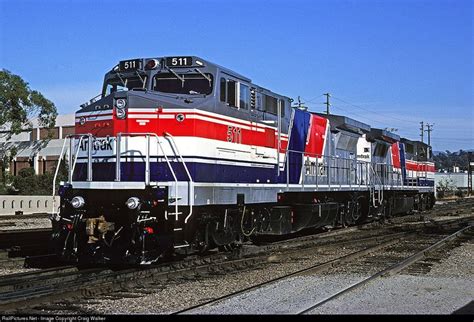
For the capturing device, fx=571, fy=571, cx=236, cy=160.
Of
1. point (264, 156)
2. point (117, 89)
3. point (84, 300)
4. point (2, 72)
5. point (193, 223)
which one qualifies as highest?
point (2, 72)

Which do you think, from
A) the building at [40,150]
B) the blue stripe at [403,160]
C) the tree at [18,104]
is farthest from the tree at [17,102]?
the blue stripe at [403,160]

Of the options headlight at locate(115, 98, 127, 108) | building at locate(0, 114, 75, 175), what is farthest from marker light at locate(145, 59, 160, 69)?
building at locate(0, 114, 75, 175)

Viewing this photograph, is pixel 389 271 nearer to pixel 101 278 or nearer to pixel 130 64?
pixel 101 278

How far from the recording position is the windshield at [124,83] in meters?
11.9

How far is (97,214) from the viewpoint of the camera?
10.7 meters

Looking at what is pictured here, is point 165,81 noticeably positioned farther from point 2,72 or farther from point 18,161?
point 18,161

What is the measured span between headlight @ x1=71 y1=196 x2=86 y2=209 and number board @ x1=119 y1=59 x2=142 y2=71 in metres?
3.10

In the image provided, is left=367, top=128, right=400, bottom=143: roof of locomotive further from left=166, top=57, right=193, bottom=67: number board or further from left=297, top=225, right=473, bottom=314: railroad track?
left=166, top=57, right=193, bottom=67: number board

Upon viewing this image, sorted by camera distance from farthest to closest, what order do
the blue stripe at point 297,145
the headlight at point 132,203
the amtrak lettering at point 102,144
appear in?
the blue stripe at point 297,145 < the amtrak lettering at point 102,144 < the headlight at point 132,203

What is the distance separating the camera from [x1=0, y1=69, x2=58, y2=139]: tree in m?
43.4

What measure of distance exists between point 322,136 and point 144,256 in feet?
31.1

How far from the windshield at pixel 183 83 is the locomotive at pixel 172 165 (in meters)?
0.02

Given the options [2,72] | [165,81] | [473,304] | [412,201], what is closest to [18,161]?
→ [2,72]

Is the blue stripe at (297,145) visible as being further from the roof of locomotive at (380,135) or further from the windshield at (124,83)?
the roof of locomotive at (380,135)
